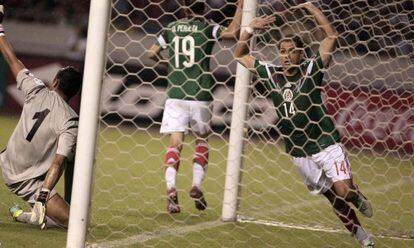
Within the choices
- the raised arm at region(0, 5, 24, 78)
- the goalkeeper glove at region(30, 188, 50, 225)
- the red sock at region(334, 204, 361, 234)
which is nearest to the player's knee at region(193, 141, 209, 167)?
the red sock at region(334, 204, 361, 234)

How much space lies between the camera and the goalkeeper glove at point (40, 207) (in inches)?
203

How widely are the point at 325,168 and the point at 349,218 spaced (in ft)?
1.19

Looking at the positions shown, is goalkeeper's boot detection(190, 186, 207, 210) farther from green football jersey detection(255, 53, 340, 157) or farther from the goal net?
green football jersey detection(255, 53, 340, 157)

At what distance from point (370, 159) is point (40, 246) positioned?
17.0 feet

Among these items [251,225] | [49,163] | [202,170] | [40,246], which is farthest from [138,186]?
[40,246]

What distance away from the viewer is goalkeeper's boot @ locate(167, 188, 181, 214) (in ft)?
22.1

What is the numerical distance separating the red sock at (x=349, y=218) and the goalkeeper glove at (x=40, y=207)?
1.93 metres

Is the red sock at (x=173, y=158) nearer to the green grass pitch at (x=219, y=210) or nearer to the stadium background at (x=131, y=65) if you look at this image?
the green grass pitch at (x=219, y=210)

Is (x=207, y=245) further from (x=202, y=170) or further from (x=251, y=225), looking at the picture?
(x=202, y=170)

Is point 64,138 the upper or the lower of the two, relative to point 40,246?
upper

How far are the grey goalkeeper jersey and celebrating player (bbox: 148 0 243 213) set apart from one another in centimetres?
146

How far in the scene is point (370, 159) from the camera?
9.57 meters

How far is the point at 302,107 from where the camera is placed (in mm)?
5883

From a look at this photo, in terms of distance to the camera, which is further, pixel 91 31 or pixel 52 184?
pixel 52 184
